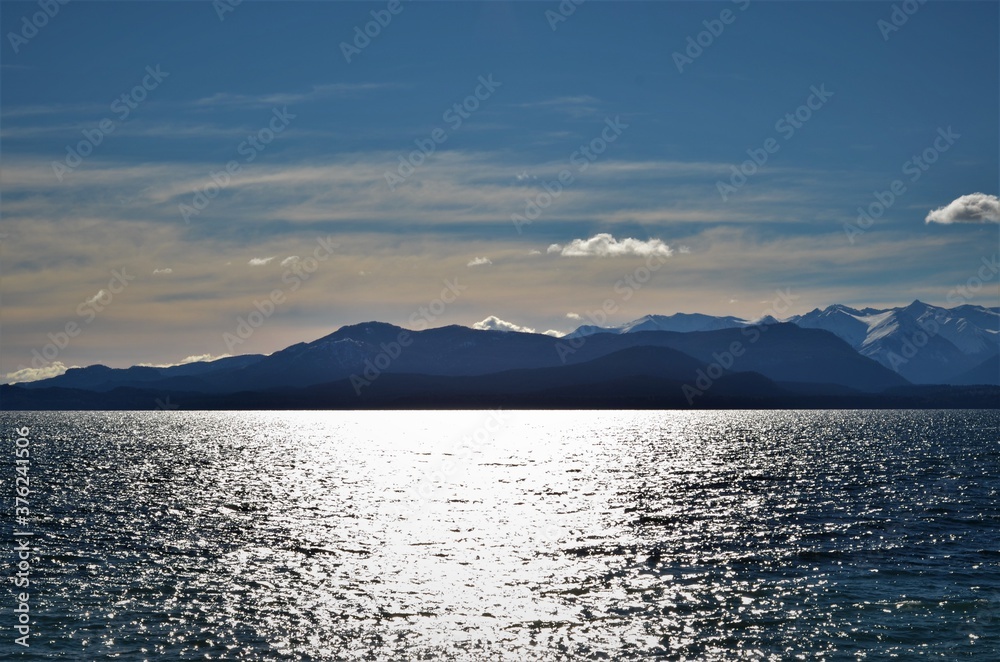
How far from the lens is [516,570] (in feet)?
194

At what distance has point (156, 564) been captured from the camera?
2392 inches

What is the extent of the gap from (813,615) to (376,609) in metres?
26.3

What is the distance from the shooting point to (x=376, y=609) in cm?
4862

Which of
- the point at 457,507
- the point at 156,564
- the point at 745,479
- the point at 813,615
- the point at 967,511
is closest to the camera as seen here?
the point at 813,615

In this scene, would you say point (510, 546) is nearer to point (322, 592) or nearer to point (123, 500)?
point (322, 592)

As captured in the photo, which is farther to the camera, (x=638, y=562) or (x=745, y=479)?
(x=745, y=479)

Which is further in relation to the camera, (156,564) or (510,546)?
(510,546)

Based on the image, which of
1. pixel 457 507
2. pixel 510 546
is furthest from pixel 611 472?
pixel 510 546

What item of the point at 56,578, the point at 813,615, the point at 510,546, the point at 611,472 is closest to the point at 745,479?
the point at 611,472

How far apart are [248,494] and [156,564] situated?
47.5m

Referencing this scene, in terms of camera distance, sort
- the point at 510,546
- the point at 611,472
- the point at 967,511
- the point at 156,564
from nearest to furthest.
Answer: the point at 156,564 < the point at 510,546 < the point at 967,511 < the point at 611,472

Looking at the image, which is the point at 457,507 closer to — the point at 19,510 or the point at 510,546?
the point at 510,546

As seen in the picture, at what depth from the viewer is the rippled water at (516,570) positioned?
42903mm

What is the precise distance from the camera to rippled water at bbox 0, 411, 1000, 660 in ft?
141
